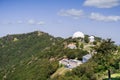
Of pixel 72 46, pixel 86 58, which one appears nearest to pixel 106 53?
pixel 86 58

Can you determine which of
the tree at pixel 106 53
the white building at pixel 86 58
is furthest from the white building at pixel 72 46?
the tree at pixel 106 53

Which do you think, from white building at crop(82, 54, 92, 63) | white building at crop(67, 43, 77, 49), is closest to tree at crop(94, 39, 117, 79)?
white building at crop(82, 54, 92, 63)

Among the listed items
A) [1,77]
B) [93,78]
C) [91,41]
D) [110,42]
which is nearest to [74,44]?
[91,41]

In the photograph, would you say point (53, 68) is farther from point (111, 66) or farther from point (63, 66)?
point (111, 66)

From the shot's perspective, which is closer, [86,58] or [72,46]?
[86,58]

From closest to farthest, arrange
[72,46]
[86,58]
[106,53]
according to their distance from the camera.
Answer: [106,53] < [86,58] < [72,46]

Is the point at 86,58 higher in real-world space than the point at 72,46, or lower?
lower

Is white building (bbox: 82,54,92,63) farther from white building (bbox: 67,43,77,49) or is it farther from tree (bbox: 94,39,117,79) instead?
tree (bbox: 94,39,117,79)

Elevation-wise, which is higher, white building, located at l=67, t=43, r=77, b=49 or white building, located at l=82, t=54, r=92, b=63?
white building, located at l=67, t=43, r=77, b=49

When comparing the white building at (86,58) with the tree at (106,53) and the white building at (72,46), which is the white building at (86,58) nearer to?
the white building at (72,46)

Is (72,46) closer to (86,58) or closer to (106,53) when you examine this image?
(86,58)

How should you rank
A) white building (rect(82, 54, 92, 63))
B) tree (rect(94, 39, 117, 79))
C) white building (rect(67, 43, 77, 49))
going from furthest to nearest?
white building (rect(67, 43, 77, 49))
white building (rect(82, 54, 92, 63))
tree (rect(94, 39, 117, 79))
